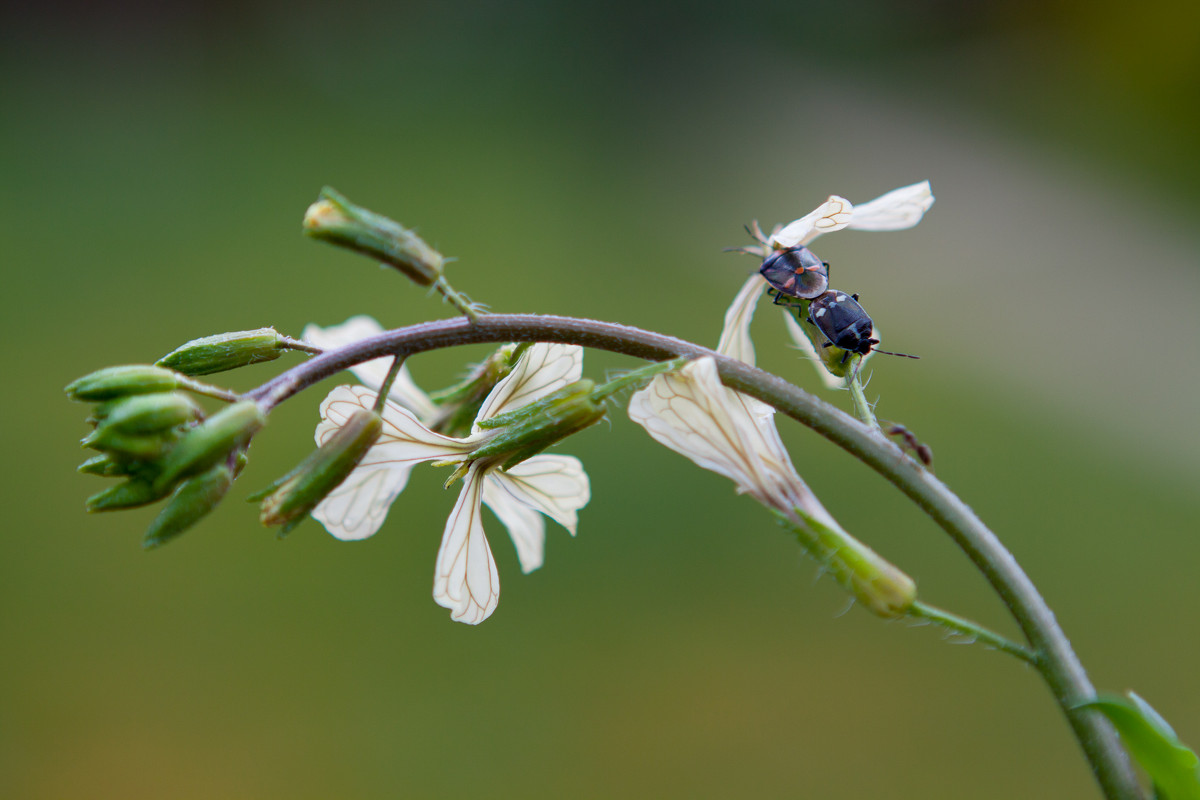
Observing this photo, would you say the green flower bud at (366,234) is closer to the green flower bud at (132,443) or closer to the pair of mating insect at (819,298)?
the green flower bud at (132,443)

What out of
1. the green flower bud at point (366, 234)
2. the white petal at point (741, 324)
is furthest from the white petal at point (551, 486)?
the green flower bud at point (366, 234)

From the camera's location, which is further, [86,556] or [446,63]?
[446,63]

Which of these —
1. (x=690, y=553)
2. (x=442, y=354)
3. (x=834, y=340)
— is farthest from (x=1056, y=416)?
(x=834, y=340)

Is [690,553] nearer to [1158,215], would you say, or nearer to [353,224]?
[353,224]

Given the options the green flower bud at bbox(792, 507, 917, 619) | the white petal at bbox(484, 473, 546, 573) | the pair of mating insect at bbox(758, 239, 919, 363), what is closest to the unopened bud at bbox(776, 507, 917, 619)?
the green flower bud at bbox(792, 507, 917, 619)

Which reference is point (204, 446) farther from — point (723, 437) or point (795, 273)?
point (795, 273)

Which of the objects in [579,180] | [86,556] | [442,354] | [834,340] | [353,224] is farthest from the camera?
[579,180]
